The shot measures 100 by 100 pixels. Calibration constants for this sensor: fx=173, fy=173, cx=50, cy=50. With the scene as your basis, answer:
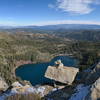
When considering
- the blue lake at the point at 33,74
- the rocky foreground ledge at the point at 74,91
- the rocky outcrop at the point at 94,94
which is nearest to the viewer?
the rocky outcrop at the point at 94,94

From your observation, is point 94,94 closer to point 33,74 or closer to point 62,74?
point 62,74

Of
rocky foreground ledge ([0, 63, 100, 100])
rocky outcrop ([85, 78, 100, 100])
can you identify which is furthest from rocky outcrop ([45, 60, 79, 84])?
rocky outcrop ([85, 78, 100, 100])

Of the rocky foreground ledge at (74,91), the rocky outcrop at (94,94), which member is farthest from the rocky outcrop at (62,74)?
the rocky outcrop at (94,94)

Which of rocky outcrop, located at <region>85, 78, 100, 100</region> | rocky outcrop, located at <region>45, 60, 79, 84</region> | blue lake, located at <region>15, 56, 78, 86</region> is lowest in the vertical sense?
blue lake, located at <region>15, 56, 78, 86</region>

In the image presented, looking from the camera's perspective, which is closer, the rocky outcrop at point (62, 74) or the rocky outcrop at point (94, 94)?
the rocky outcrop at point (94, 94)

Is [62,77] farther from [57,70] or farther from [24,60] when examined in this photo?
[24,60]

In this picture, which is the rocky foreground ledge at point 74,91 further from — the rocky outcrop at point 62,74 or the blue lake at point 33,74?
the blue lake at point 33,74

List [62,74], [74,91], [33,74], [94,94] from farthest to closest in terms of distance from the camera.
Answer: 1. [33,74]
2. [62,74]
3. [74,91]
4. [94,94]

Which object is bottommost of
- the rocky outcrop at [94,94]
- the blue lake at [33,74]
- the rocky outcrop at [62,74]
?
the blue lake at [33,74]

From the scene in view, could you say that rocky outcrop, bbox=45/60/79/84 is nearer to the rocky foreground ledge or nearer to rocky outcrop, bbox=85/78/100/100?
the rocky foreground ledge

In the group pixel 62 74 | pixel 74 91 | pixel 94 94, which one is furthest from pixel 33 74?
pixel 94 94

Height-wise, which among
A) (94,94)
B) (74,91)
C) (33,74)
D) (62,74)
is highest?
(94,94)

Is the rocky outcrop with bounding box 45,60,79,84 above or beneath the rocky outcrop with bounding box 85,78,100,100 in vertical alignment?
beneath

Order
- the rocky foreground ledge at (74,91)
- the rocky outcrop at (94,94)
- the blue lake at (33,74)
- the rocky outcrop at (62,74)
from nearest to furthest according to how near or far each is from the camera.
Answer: the rocky outcrop at (94,94) → the rocky foreground ledge at (74,91) → the rocky outcrop at (62,74) → the blue lake at (33,74)
